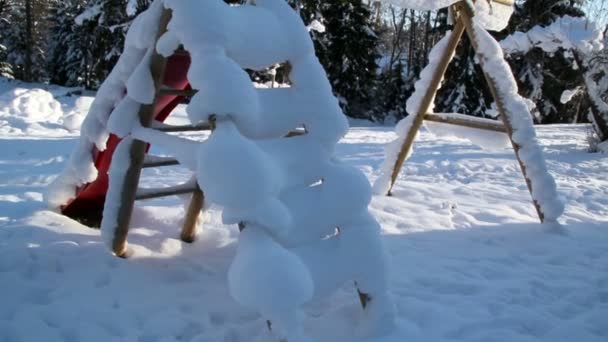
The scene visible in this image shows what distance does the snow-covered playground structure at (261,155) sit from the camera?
1.64 meters

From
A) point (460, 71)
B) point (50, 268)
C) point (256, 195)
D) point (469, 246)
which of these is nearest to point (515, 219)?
point (469, 246)

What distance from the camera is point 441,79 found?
3805 millimetres

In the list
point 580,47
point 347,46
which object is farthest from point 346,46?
point 580,47

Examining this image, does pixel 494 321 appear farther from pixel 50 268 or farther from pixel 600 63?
pixel 600 63

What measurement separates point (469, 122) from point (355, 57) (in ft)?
58.5

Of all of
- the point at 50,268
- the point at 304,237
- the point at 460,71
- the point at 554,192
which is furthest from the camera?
the point at 460,71

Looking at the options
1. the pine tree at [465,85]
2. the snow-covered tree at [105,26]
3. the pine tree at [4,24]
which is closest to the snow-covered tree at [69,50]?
the pine tree at [4,24]

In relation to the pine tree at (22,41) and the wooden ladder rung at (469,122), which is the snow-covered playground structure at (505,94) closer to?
the wooden ladder rung at (469,122)

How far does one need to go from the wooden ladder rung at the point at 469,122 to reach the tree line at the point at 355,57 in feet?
35.7

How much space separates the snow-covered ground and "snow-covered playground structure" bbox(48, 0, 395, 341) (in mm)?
251

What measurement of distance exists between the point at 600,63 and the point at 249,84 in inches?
265

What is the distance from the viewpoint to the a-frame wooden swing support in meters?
3.46

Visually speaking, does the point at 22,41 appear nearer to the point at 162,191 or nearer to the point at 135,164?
the point at 162,191

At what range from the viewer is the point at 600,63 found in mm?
6754
